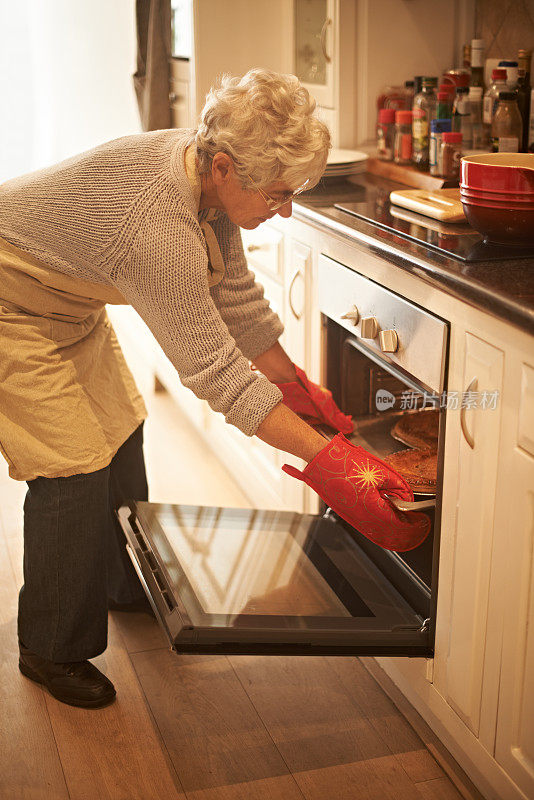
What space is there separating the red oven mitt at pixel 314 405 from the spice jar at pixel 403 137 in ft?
2.44

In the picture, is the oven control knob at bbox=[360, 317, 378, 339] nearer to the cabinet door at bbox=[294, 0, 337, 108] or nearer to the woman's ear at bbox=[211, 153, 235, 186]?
the woman's ear at bbox=[211, 153, 235, 186]

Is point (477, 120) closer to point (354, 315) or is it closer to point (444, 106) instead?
point (444, 106)

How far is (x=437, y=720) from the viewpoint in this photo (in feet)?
5.13

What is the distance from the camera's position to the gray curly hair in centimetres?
135

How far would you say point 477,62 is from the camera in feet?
6.77

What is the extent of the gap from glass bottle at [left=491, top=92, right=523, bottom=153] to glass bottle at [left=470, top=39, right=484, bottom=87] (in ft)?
0.82

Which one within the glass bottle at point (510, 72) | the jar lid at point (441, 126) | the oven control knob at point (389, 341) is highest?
the glass bottle at point (510, 72)

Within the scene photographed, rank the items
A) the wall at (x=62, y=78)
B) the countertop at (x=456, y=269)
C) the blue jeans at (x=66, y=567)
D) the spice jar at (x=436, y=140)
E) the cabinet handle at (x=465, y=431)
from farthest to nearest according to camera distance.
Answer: the wall at (x=62, y=78), the spice jar at (x=436, y=140), the blue jeans at (x=66, y=567), the cabinet handle at (x=465, y=431), the countertop at (x=456, y=269)

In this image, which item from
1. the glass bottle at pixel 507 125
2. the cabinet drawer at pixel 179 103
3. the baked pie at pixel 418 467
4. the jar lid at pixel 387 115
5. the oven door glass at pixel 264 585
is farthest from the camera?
the cabinet drawer at pixel 179 103

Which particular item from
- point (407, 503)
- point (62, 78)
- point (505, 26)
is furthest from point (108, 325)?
point (62, 78)

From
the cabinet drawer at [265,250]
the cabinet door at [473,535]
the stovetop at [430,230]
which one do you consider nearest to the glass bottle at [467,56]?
the stovetop at [430,230]

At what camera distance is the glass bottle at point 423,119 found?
2041 mm

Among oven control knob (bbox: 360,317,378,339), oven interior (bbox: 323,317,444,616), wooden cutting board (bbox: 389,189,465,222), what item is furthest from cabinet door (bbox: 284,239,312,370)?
oven control knob (bbox: 360,317,378,339)

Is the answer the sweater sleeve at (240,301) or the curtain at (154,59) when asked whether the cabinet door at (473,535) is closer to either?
the sweater sleeve at (240,301)
